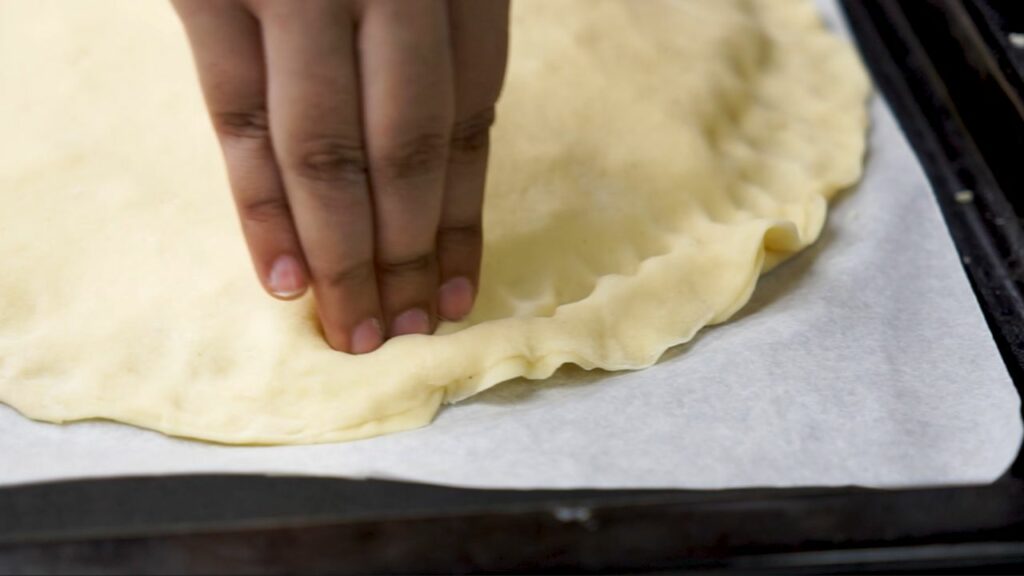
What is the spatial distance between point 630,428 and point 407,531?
22cm

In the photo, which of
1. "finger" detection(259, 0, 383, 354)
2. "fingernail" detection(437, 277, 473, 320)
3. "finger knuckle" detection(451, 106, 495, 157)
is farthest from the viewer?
"fingernail" detection(437, 277, 473, 320)

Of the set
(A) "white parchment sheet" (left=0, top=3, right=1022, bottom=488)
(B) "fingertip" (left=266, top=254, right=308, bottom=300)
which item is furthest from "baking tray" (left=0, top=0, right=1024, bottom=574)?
(B) "fingertip" (left=266, top=254, right=308, bottom=300)

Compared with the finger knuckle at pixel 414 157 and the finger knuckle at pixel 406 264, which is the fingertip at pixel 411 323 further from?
the finger knuckle at pixel 414 157

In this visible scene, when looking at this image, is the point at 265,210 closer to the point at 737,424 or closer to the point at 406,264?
the point at 406,264

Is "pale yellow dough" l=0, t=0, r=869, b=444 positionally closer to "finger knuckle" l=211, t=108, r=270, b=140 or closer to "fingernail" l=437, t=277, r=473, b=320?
"fingernail" l=437, t=277, r=473, b=320

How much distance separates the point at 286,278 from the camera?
2.24 ft

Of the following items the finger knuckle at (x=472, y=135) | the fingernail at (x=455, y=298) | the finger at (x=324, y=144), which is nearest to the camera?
the finger at (x=324, y=144)

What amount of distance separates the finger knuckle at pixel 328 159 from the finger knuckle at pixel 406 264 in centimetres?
10

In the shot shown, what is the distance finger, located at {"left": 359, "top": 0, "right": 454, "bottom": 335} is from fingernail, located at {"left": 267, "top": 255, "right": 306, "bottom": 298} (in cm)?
6

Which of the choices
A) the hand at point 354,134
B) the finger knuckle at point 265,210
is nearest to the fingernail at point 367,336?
Answer: the hand at point 354,134

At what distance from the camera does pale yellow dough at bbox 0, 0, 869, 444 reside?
0.74 meters

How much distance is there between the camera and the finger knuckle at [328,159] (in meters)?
0.58

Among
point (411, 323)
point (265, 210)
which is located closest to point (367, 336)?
point (411, 323)

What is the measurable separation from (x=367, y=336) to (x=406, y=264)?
0.24 feet
